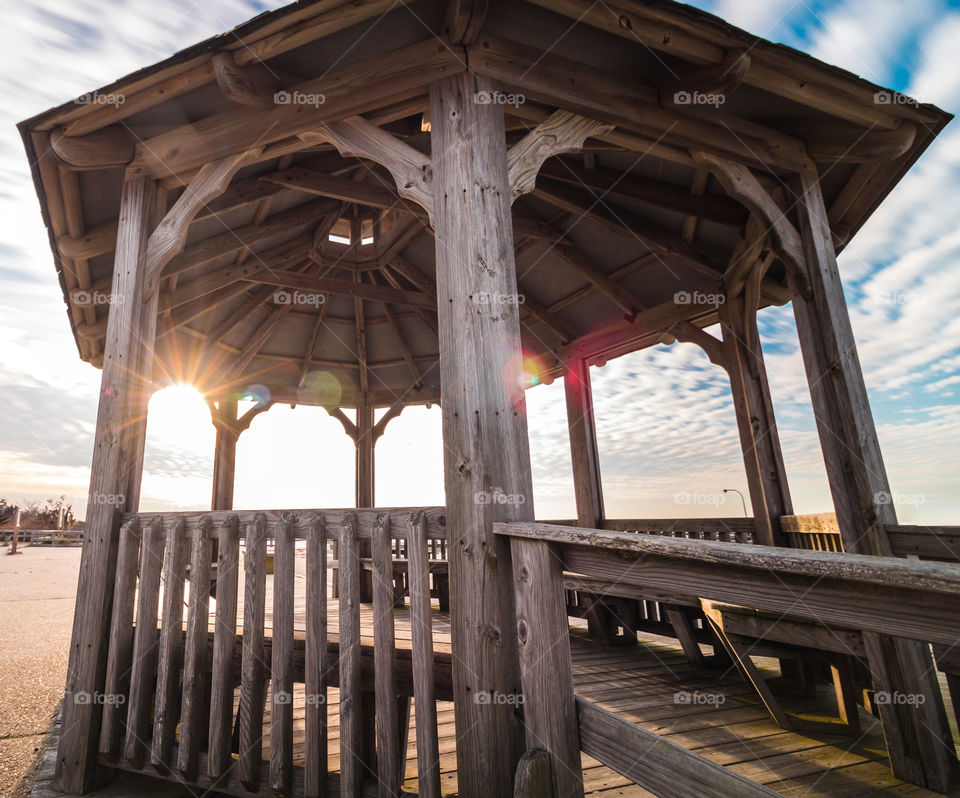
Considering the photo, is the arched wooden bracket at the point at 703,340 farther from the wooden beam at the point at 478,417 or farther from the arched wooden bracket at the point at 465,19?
the arched wooden bracket at the point at 465,19

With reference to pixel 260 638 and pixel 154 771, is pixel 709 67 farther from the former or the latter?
pixel 154 771

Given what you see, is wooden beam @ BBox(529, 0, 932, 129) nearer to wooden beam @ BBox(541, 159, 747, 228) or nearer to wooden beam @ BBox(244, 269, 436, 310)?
wooden beam @ BBox(541, 159, 747, 228)

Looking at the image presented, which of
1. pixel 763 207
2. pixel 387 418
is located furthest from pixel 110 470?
pixel 387 418

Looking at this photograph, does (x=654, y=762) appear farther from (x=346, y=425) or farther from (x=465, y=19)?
(x=346, y=425)

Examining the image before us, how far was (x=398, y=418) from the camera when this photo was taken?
9.27 metres

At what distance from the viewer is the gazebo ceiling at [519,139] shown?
9.37 feet

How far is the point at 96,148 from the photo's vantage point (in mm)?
3510

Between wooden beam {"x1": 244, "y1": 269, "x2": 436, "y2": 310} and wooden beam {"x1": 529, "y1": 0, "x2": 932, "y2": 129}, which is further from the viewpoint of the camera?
wooden beam {"x1": 244, "y1": 269, "x2": 436, "y2": 310}

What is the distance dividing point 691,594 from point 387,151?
8.79 feet

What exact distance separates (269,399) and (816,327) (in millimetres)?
7945

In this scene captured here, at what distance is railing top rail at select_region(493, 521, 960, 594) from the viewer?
34.2 inches

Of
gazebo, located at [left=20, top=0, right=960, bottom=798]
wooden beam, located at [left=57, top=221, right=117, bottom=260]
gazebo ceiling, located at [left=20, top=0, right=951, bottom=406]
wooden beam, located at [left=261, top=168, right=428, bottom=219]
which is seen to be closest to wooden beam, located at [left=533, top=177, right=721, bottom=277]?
gazebo ceiling, located at [left=20, top=0, right=951, bottom=406]

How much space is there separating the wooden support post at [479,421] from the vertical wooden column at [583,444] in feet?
17.0

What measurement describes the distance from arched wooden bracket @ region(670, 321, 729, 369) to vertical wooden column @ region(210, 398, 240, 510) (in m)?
6.93
